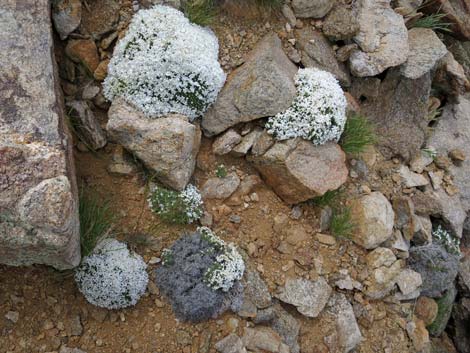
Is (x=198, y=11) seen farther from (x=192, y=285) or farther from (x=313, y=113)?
(x=192, y=285)

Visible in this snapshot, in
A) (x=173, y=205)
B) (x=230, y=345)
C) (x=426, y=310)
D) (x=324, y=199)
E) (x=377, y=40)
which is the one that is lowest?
(x=426, y=310)

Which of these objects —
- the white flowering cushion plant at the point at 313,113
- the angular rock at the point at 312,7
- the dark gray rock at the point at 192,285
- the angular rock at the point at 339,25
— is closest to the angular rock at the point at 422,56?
the angular rock at the point at 339,25

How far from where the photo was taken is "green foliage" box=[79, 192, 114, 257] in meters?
5.66

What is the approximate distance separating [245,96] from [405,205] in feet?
10.4

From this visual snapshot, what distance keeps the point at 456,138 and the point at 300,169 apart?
4020 mm

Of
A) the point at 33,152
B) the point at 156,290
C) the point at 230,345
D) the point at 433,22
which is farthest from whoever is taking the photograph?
the point at 433,22

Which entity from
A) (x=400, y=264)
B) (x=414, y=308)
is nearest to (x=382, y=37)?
(x=400, y=264)

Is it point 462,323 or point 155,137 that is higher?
point 155,137

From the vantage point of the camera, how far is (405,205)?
7762 millimetres

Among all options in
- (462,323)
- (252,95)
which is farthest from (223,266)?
(462,323)

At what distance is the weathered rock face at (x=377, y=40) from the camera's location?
7660 millimetres

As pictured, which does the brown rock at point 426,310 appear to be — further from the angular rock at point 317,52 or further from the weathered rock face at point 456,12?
the weathered rock face at point 456,12

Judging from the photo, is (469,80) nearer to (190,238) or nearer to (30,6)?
(190,238)

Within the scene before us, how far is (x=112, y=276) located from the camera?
5.75 metres
